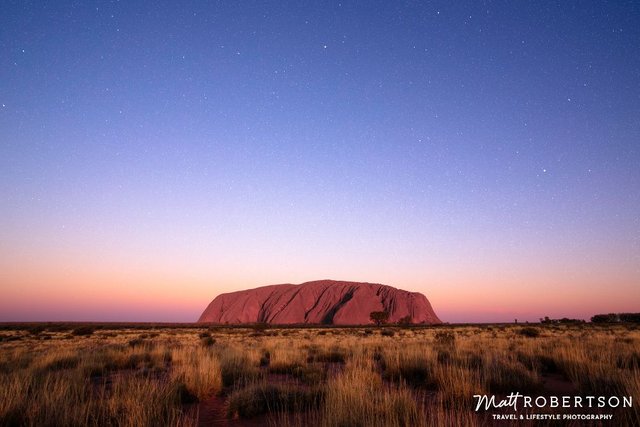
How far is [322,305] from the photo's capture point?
121 meters

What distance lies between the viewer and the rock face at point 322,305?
113 meters

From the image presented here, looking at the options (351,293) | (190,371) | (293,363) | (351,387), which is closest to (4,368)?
(190,371)

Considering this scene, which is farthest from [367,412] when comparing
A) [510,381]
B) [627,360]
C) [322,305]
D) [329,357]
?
[322,305]

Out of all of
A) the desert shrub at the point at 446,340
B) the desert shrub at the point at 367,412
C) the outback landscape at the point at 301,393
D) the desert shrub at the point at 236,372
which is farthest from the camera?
the desert shrub at the point at 446,340

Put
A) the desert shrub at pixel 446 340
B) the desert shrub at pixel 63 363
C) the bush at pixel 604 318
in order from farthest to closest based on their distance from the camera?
the bush at pixel 604 318
the desert shrub at pixel 446 340
the desert shrub at pixel 63 363

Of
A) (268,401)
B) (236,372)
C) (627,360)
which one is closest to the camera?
(268,401)

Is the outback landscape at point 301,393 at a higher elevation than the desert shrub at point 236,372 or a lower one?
higher

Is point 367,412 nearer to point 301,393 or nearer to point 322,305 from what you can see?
point 301,393

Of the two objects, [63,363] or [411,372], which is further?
[63,363]

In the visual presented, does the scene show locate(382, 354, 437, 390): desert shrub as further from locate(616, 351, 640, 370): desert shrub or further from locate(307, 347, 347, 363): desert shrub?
locate(616, 351, 640, 370): desert shrub

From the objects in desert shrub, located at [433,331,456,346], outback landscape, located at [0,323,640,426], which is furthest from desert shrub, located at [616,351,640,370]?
desert shrub, located at [433,331,456,346]

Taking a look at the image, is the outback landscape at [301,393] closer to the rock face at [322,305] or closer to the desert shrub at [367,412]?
the desert shrub at [367,412]

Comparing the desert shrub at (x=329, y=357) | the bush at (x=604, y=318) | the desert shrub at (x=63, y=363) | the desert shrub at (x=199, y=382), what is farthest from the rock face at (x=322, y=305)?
the desert shrub at (x=199, y=382)

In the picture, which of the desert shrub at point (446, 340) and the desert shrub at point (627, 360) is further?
the desert shrub at point (446, 340)
